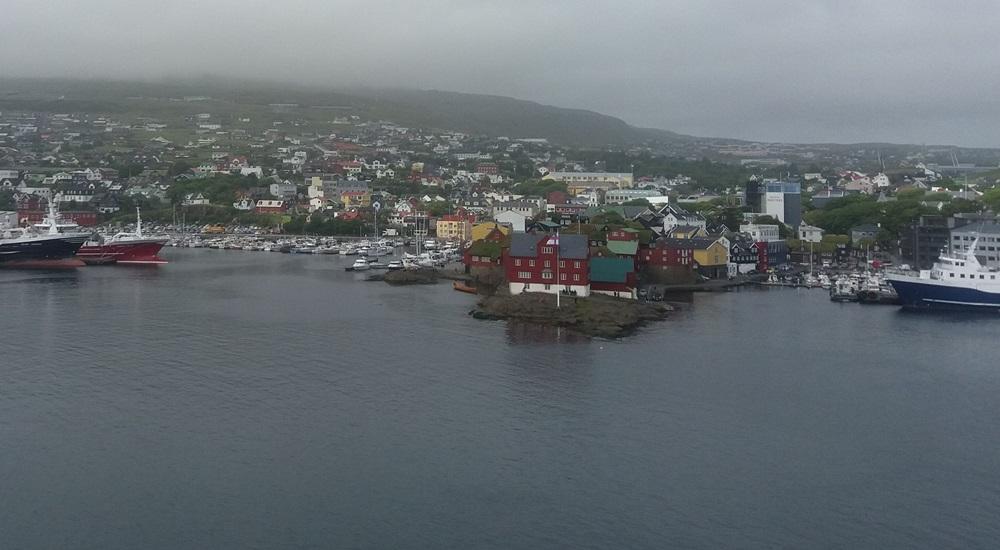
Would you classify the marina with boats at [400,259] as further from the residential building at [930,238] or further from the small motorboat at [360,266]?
the residential building at [930,238]

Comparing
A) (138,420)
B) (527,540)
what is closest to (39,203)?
(138,420)

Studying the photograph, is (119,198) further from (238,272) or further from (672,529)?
(672,529)

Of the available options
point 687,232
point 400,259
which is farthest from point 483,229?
point 687,232

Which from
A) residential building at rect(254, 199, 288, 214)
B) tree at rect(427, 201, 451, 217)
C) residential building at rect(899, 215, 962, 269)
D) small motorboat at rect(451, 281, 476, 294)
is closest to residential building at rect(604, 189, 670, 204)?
tree at rect(427, 201, 451, 217)

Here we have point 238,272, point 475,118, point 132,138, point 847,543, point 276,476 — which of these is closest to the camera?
point 847,543

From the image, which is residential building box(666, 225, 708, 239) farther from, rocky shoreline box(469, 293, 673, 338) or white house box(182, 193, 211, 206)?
white house box(182, 193, 211, 206)

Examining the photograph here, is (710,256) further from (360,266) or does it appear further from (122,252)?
(122,252)
